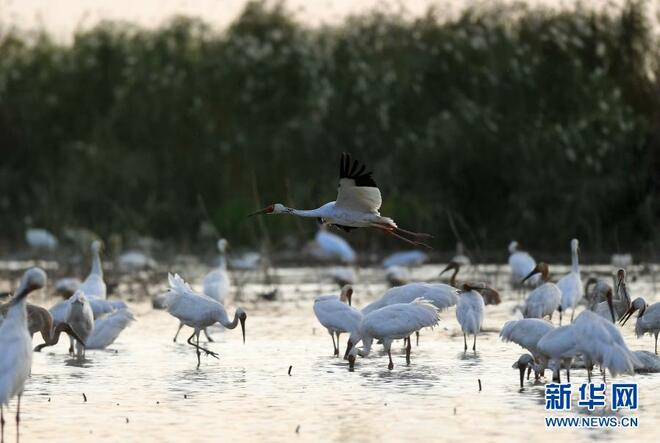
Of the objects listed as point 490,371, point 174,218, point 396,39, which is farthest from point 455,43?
point 490,371

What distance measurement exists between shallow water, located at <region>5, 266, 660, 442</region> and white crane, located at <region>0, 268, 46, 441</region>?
55 cm

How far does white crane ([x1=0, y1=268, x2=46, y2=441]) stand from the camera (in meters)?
9.13

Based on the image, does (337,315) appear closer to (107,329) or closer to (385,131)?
(107,329)

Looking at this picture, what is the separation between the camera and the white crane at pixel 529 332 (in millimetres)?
11984

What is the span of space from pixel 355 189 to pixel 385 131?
1686cm

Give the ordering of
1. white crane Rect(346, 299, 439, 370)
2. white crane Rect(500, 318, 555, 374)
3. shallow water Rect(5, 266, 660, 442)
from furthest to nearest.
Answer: white crane Rect(346, 299, 439, 370), white crane Rect(500, 318, 555, 374), shallow water Rect(5, 266, 660, 442)

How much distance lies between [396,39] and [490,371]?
21.5 m

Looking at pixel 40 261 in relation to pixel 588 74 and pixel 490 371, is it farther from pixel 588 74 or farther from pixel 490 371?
pixel 490 371

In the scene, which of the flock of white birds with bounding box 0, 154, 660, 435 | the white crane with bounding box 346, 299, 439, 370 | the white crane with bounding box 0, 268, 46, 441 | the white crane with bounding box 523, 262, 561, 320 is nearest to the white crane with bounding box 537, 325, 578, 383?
the flock of white birds with bounding box 0, 154, 660, 435

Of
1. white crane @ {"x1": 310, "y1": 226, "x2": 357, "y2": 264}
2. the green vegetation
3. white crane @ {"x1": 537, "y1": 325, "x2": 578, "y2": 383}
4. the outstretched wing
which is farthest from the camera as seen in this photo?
the green vegetation

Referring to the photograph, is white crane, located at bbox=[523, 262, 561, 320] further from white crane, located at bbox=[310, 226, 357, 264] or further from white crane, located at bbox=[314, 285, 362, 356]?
white crane, located at bbox=[310, 226, 357, 264]

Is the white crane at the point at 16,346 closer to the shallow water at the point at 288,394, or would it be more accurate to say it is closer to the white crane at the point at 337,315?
the shallow water at the point at 288,394

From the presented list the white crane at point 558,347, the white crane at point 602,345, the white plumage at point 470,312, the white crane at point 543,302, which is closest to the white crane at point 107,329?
the white plumage at point 470,312

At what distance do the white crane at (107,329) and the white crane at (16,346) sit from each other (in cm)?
478
